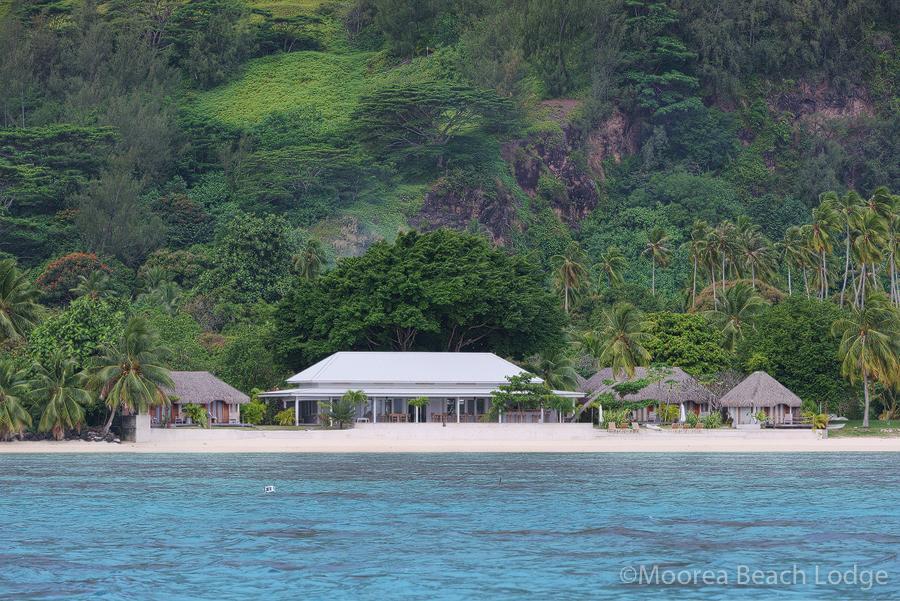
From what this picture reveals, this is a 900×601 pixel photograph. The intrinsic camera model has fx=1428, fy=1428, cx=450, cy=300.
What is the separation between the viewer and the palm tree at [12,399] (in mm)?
55491

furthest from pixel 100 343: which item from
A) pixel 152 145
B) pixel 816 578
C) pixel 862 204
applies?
pixel 152 145

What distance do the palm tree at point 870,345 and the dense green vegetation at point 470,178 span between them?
0.17 meters

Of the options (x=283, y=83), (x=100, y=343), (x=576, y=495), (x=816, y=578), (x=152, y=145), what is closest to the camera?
(x=816, y=578)

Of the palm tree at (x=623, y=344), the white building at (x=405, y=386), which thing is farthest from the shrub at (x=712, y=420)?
the white building at (x=405, y=386)

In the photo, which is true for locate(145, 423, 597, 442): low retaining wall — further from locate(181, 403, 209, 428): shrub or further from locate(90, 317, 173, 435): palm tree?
locate(90, 317, 173, 435): palm tree

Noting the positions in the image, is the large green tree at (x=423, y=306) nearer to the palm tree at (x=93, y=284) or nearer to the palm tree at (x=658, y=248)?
the palm tree at (x=93, y=284)

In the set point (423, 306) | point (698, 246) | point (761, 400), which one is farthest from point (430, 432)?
point (698, 246)

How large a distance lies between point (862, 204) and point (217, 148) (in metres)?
69.9

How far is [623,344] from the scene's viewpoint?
6962cm

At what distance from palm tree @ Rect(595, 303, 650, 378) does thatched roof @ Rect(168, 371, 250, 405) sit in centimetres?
1768

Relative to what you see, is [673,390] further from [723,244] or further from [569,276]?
[723,244]

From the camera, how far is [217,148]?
139000 mm

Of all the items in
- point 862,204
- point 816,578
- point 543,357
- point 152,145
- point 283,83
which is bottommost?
point 816,578

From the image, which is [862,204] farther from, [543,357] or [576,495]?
[576,495]
